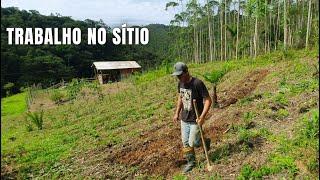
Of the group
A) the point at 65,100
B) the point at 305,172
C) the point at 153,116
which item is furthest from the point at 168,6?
the point at 305,172

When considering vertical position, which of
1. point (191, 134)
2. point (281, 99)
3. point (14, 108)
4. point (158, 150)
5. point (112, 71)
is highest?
point (112, 71)

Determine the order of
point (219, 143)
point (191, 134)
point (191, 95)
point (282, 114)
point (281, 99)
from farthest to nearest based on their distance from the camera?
point (281, 99), point (282, 114), point (219, 143), point (191, 134), point (191, 95)

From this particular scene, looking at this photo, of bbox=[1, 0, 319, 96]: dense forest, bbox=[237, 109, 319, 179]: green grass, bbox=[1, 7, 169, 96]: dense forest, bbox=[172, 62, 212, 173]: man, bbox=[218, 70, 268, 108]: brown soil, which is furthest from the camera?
bbox=[1, 7, 169, 96]: dense forest

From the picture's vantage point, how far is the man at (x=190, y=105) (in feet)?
22.1

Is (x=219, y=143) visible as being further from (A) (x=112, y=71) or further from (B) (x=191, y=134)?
(A) (x=112, y=71)

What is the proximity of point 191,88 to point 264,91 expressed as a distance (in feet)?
20.2

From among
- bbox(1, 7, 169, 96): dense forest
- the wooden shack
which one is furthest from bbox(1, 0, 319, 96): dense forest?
the wooden shack

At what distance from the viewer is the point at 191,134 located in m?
7.00

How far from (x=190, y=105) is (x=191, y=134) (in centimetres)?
50

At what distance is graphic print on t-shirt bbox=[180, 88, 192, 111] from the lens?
22.7 ft

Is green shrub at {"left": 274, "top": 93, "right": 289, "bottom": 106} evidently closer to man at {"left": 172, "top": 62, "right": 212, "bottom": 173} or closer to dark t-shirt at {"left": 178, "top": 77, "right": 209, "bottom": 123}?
man at {"left": 172, "top": 62, "right": 212, "bottom": 173}

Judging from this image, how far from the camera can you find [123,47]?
3307 inches

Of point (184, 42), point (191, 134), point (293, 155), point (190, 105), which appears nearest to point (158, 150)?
point (191, 134)

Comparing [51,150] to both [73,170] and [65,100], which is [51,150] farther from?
[65,100]
